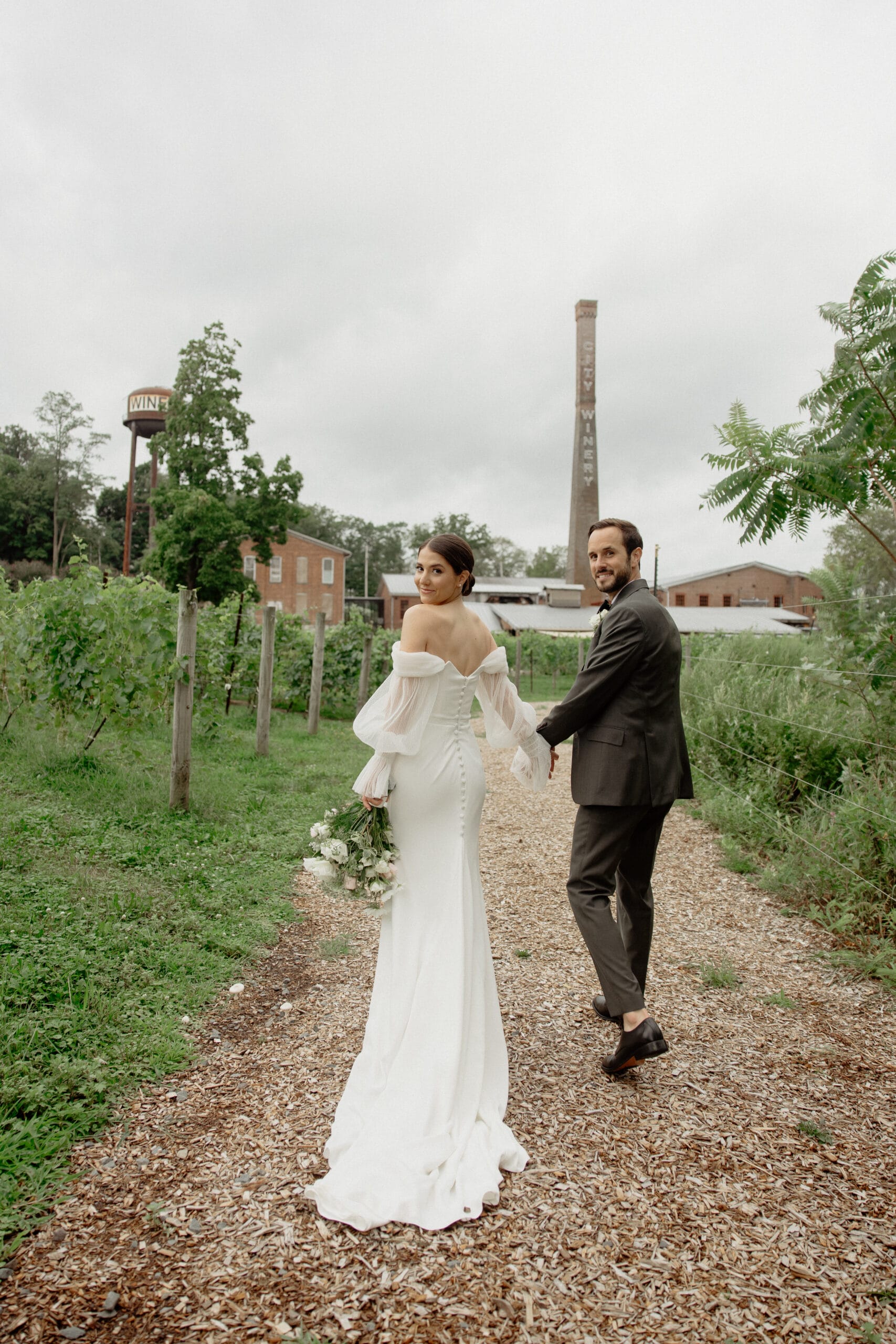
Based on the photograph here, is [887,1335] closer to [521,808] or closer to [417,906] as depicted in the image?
[417,906]

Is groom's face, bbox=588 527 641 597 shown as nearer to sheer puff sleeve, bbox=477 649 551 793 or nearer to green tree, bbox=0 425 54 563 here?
sheer puff sleeve, bbox=477 649 551 793

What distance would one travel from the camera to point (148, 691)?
732 cm

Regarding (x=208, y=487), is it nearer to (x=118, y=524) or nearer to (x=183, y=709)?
(x=183, y=709)

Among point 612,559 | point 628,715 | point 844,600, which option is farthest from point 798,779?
point 612,559

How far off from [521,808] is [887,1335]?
702 centimetres

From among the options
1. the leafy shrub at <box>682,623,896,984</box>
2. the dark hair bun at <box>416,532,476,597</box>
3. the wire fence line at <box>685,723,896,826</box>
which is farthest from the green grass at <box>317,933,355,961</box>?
the wire fence line at <box>685,723,896,826</box>

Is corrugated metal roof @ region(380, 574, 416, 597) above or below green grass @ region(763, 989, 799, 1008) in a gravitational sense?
above

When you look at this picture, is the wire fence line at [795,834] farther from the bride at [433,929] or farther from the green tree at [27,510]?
the green tree at [27,510]

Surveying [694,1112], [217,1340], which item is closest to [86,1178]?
[217,1340]

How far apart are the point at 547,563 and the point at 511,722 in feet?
284

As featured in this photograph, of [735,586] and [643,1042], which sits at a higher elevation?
[735,586]

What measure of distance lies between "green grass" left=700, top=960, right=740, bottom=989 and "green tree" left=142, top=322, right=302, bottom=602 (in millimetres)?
25797

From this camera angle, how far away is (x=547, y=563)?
88500 millimetres

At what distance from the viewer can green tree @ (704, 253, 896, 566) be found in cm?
471
